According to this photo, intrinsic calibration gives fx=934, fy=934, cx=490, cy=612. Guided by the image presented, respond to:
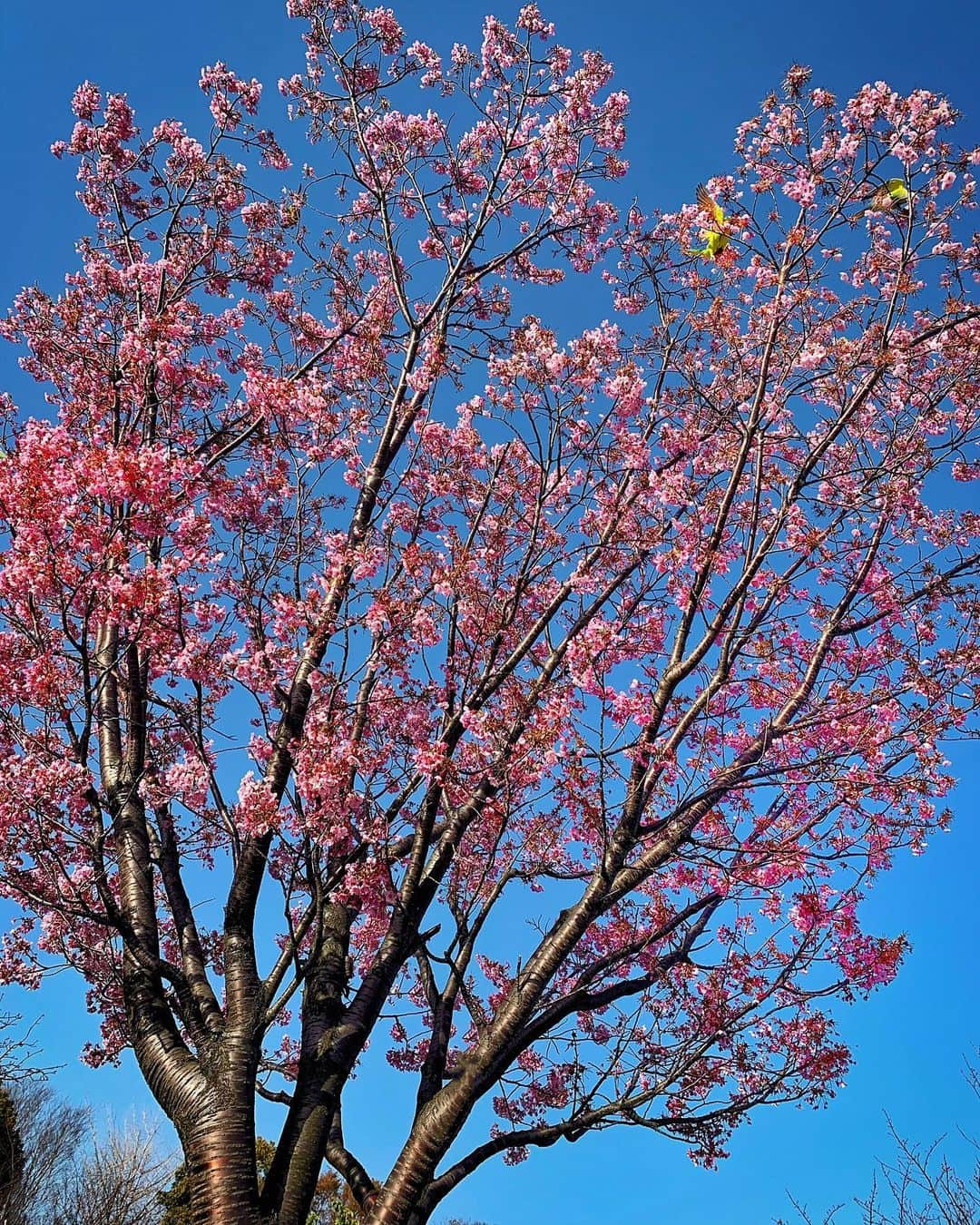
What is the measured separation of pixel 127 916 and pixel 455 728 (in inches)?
117

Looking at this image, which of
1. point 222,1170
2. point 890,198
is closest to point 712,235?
point 890,198

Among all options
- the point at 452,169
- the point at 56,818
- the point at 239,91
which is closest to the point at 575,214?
the point at 452,169

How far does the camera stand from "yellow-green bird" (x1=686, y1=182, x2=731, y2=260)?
7.48m

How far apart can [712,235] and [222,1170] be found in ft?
25.4

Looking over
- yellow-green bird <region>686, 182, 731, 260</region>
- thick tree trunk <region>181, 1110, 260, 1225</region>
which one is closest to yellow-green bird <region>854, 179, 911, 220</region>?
yellow-green bird <region>686, 182, 731, 260</region>

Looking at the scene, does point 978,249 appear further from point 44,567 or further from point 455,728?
point 44,567

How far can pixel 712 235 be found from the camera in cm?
753

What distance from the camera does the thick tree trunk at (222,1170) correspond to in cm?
611

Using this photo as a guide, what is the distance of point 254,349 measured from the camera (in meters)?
10.4

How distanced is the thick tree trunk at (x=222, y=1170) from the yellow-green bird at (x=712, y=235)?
7.32 m

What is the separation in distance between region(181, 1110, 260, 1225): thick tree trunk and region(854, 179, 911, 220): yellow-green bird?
798cm

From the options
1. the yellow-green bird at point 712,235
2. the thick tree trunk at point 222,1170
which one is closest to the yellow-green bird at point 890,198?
the yellow-green bird at point 712,235

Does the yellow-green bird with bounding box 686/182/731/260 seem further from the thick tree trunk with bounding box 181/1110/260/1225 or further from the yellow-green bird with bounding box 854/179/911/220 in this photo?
the thick tree trunk with bounding box 181/1110/260/1225

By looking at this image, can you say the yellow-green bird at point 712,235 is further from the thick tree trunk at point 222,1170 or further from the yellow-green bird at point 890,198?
the thick tree trunk at point 222,1170
